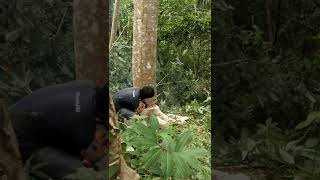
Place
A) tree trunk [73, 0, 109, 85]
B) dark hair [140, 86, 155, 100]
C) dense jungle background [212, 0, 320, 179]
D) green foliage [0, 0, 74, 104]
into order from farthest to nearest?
dark hair [140, 86, 155, 100]
dense jungle background [212, 0, 320, 179]
tree trunk [73, 0, 109, 85]
green foliage [0, 0, 74, 104]

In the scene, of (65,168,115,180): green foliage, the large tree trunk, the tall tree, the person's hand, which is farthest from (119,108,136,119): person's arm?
(65,168,115,180): green foliage

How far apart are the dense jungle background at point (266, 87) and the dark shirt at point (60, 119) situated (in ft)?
2.96

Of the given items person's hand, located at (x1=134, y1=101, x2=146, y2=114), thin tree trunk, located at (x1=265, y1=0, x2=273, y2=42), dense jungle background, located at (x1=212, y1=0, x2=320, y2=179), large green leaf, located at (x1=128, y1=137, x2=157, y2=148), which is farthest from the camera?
person's hand, located at (x1=134, y1=101, x2=146, y2=114)

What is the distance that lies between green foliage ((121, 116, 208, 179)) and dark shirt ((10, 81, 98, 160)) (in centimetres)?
52

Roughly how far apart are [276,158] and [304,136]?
0.19 m

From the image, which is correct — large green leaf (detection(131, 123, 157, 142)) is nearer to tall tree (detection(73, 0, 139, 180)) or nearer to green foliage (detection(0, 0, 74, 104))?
tall tree (detection(73, 0, 139, 180))

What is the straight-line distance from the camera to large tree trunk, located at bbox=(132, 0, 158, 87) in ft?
15.9

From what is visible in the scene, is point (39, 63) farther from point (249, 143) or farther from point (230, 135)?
point (230, 135)

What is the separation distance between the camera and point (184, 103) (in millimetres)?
7211

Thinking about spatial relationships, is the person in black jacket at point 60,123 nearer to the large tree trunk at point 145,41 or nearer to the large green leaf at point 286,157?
the large green leaf at point 286,157

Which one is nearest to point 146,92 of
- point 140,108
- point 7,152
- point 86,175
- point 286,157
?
point 140,108

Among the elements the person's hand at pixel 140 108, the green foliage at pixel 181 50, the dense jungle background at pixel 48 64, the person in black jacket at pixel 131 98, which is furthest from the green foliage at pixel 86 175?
the green foliage at pixel 181 50

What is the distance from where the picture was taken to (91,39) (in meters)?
2.22

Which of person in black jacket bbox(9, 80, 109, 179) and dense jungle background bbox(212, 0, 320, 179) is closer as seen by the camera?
person in black jacket bbox(9, 80, 109, 179)
